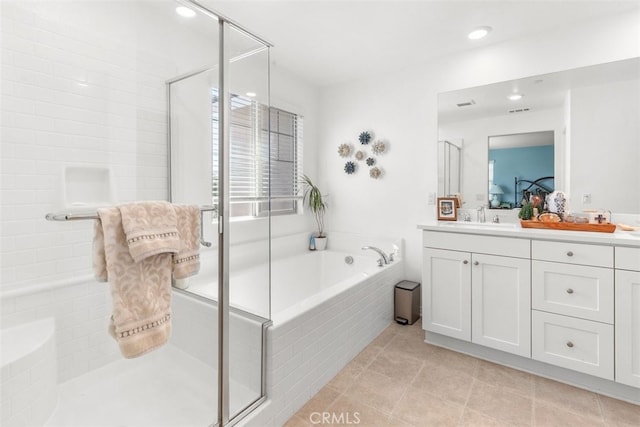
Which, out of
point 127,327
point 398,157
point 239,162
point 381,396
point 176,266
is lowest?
point 381,396

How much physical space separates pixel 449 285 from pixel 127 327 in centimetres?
205

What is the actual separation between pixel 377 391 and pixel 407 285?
1.18 m

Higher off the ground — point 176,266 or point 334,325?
point 176,266

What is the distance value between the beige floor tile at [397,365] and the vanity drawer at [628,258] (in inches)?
50.9

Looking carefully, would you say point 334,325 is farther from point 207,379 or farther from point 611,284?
point 611,284

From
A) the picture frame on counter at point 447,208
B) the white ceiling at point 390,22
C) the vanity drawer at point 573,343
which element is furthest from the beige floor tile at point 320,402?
the white ceiling at point 390,22

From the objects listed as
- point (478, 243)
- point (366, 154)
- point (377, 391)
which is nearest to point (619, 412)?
point (478, 243)

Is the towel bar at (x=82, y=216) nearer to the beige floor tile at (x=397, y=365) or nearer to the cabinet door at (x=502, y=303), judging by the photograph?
the beige floor tile at (x=397, y=365)

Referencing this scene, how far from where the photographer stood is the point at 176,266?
4.04 ft

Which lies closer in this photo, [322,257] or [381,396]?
[381,396]

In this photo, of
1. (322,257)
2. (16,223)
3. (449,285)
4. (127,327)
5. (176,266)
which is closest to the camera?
(127,327)

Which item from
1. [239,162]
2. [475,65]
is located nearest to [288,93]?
[475,65]

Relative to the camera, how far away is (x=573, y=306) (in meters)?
1.93

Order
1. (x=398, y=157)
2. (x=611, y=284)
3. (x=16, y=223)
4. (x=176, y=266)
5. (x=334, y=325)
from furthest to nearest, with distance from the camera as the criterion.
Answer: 1. (x=398, y=157)
2. (x=334, y=325)
3. (x=611, y=284)
4. (x=16, y=223)
5. (x=176, y=266)
